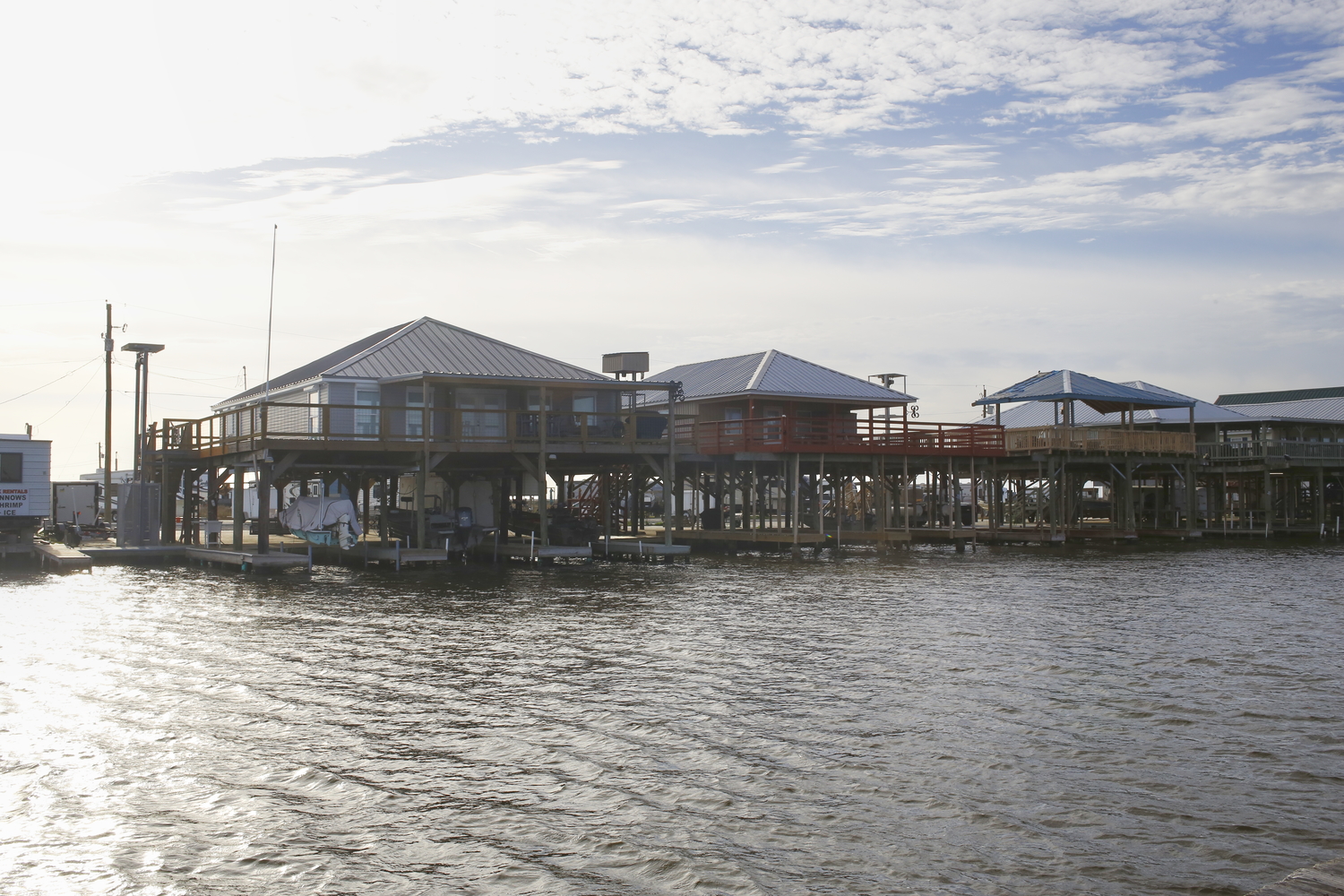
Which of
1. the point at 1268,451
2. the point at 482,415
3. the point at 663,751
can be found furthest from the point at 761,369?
the point at 663,751

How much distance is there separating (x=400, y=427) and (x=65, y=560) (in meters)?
10.5

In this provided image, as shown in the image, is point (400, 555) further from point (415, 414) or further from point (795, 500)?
point (795, 500)

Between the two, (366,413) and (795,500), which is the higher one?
(366,413)

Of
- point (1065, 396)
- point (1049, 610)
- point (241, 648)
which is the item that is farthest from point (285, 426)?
point (1065, 396)

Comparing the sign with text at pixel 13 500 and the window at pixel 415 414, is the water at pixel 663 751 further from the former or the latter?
the sign with text at pixel 13 500

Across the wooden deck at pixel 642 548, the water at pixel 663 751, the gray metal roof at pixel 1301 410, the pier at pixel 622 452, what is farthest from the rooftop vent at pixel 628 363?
the gray metal roof at pixel 1301 410

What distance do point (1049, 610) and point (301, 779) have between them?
17.9m

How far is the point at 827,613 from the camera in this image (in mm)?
23609

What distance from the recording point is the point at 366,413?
3556 cm

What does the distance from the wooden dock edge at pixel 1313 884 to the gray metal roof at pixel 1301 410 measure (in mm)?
64022

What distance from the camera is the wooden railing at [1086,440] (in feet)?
161

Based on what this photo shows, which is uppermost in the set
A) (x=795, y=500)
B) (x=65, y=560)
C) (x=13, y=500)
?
(x=13, y=500)

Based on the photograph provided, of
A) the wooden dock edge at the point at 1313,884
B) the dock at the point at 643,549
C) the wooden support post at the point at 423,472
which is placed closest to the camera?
the wooden dock edge at the point at 1313,884

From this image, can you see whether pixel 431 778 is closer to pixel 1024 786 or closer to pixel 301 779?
pixel 301 779
